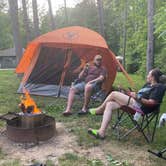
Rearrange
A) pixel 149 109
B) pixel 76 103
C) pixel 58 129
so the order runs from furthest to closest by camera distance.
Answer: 1. pixel 76 103
2. pixel 58 129
3. pixel 149 109

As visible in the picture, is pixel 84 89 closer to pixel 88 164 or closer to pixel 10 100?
pixel 10 100

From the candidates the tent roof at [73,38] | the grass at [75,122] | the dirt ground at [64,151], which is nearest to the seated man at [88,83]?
the grass at [75,122]

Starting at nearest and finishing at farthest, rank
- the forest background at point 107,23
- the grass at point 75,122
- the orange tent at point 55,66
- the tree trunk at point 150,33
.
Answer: the grass at point 75,122 → the orange tent at point 55,66 → the tree trunk at point 150,33 → the forest background at point 107,23

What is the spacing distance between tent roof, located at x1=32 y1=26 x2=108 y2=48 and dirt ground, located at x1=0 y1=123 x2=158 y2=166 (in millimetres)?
2723

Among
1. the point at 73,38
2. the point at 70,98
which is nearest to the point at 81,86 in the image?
the point at 70,98

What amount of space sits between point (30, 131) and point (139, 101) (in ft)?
4.50

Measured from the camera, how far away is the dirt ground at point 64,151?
314 centimetres

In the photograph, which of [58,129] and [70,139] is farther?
[58,129]

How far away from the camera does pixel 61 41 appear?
237 inches

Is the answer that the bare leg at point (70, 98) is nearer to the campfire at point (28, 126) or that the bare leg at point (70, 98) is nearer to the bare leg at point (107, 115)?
the campfire at point (28, 126)

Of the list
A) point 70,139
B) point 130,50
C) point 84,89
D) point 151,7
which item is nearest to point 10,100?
point 84,89

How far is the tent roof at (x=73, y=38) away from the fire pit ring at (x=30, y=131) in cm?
254

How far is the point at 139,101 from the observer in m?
3.58

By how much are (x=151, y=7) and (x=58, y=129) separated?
4848mm
